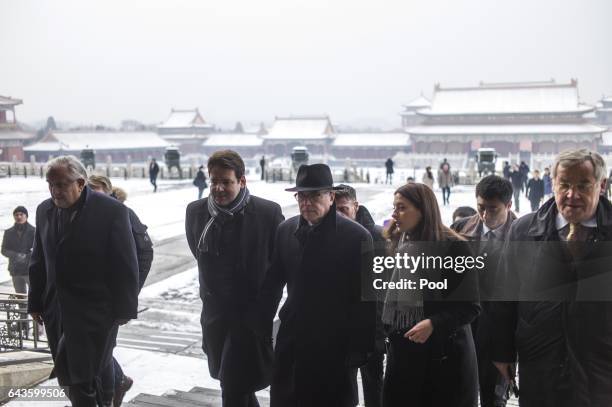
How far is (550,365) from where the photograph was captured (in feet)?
7.76

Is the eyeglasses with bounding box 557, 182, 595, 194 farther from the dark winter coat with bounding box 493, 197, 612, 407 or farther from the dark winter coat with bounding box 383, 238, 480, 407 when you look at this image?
the dark winter coat with bounding box 383, 238, 480, 407

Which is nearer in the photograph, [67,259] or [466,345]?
[466,345]

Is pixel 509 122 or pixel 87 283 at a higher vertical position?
pixel 509 122

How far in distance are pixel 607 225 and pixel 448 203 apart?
15803mm

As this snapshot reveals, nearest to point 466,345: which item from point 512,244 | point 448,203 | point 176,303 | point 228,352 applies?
point 512,244

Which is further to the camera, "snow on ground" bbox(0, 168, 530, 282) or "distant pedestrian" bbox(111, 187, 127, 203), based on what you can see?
"snow on ground" bbox(0, 168, 530, 282)

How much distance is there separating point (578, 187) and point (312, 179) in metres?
1.17

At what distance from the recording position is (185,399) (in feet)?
12.3

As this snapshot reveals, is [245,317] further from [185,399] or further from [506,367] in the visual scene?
[506,367]

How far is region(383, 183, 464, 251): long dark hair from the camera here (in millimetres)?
2543

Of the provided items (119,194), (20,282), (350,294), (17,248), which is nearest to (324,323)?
(350,294)

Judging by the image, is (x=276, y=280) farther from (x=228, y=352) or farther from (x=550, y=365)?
(x=550, y=365)

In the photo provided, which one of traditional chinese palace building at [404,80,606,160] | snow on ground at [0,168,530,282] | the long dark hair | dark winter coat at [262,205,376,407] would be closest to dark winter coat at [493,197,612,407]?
the long dark hair

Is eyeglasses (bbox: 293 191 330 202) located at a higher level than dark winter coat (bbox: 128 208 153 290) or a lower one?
higher
